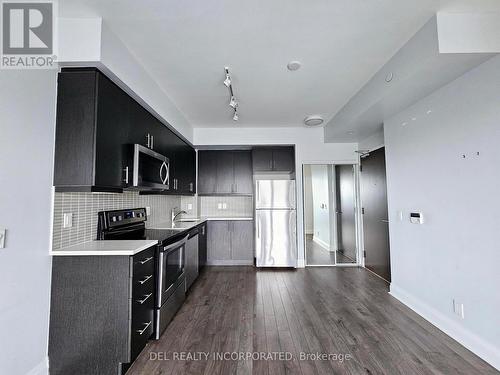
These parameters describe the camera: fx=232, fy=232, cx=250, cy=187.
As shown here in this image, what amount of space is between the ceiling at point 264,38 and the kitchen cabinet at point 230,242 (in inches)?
93.6

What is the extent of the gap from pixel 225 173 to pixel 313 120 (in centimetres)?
195

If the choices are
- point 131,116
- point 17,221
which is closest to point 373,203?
point 131,116

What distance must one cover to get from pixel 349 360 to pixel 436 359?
70 centimetres

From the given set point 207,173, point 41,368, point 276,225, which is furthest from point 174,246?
point 207,173

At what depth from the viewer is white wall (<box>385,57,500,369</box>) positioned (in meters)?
1.80

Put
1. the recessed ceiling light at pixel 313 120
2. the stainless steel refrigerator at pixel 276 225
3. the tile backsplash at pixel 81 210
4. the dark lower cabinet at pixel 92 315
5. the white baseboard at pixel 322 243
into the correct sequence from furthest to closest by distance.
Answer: the white baseboard at pixel 322 243, the stainless steel refrigerator at pixel 276 225, the recessed ceiling light at pixel 313 120, the tile backsplash at pixel 81 210, the dark lower cabinet at pixel 92 315

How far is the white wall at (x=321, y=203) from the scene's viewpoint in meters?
5.30

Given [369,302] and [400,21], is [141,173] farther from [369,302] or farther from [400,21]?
[369,302]

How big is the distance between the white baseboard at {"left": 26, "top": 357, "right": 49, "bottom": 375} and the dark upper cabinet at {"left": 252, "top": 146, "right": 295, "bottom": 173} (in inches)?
142

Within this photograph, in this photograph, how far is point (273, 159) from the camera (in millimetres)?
4512

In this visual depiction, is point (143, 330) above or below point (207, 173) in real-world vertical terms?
below

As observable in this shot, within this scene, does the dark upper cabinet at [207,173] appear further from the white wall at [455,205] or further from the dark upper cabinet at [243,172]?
the white wall at [455,205]

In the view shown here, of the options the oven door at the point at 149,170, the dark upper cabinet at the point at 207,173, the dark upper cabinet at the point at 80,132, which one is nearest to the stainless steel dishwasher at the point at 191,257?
the oven door at the point at 149,170

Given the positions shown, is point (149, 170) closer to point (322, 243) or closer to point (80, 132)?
point (80, 132)
